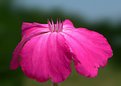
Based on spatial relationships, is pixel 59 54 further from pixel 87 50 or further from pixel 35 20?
pixel 35 20

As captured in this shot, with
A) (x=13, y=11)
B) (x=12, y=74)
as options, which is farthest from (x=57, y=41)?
(x=13, y=11)

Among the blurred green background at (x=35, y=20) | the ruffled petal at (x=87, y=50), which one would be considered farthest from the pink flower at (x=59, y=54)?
the blurred green background at (x=35, y=20)

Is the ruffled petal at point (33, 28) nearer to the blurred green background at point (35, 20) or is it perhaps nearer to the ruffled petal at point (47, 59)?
the ruffled petal at point (47, 59)

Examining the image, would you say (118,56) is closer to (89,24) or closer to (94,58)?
(89,24)

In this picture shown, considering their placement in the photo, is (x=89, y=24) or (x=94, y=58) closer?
(x=94, y=58)

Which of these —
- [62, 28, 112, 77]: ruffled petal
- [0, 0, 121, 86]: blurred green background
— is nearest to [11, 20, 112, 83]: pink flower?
[62, 28, 112, 77]: ruffled petal

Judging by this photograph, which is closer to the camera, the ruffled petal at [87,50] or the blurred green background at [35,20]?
the ruffled petal at [87,50]

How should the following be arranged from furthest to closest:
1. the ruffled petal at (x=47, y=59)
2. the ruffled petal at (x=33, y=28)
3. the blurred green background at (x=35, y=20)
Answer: the blurred green background at (x=35, y=20) → the ruffled petal at (x=33, y=28) → the ruffled petal at (x=47, y=59)
